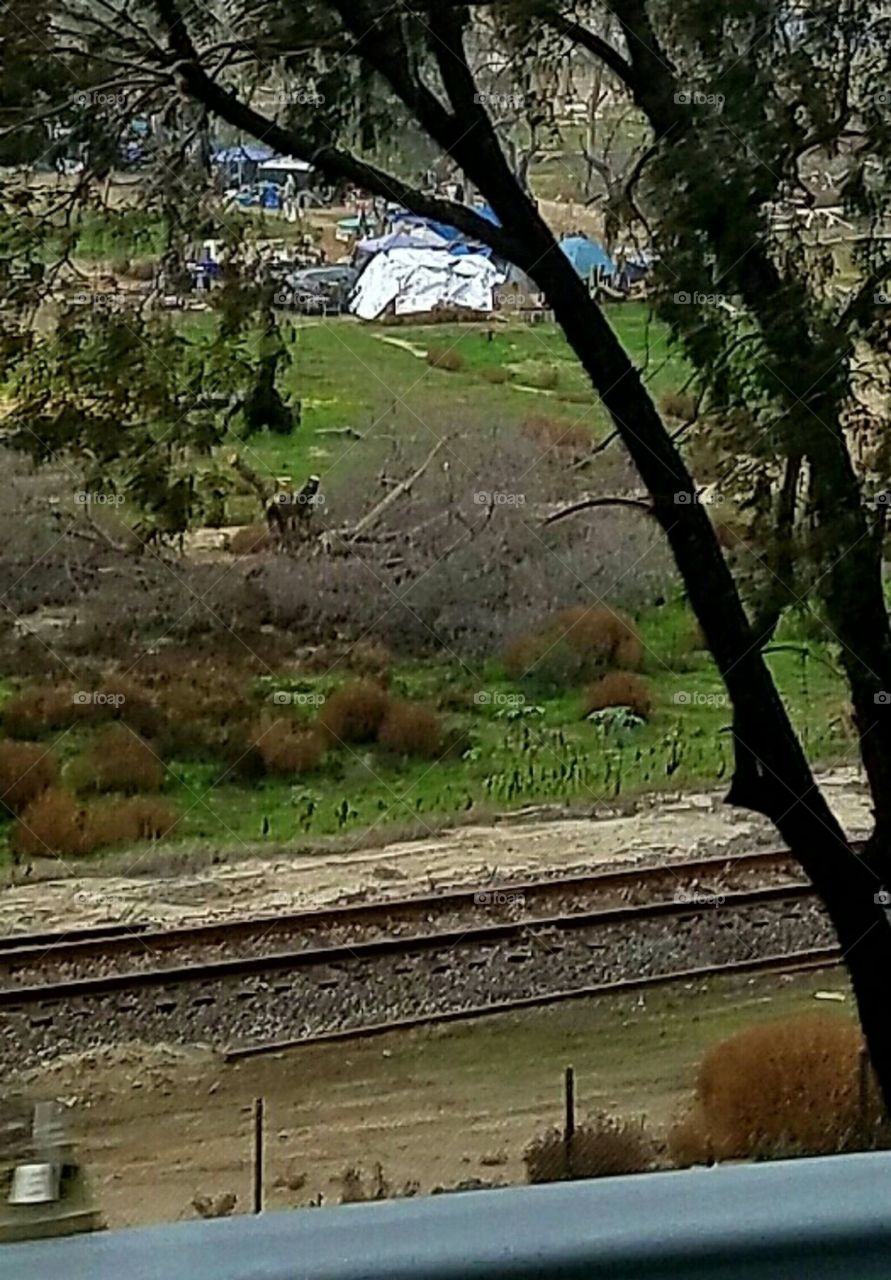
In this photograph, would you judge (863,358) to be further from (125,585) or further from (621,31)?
(125,585)

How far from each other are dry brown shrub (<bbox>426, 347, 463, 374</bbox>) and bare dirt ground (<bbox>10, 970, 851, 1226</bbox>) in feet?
2.41

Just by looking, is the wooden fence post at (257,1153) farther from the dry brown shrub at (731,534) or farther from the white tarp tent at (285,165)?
the white tarp tent at (285,165)

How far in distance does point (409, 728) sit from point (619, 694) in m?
0.24

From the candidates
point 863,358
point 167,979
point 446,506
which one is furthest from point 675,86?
point 167,979

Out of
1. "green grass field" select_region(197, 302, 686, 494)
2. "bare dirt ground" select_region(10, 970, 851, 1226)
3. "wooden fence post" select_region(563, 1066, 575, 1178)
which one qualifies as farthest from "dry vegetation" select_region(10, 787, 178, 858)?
"wooden fence post" select_region(563, 1066, 575, 1178)

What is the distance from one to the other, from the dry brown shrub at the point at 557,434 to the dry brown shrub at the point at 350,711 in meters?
0.33

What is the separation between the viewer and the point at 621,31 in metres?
1.63

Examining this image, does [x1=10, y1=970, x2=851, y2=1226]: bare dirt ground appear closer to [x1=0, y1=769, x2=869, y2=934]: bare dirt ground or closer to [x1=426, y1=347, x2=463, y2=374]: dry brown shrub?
[x1=0, y1=769, x2=869, y2=934]: bare dirt ground

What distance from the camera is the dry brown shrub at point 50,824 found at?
1.60 m

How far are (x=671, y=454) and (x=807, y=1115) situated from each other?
0.77 meters

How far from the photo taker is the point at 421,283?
1.63m

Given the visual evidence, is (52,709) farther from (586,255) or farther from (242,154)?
(586,255)

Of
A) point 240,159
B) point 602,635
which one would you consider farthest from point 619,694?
point 240,159

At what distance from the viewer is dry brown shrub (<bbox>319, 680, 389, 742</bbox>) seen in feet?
5.41
